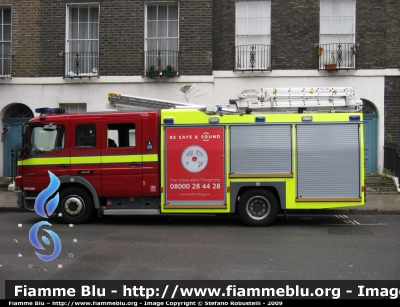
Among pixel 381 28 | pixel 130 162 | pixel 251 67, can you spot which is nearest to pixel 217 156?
pixel 130 162

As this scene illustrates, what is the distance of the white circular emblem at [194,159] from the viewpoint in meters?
11.1

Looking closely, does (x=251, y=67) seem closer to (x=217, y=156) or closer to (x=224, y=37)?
(x=224, y=37)

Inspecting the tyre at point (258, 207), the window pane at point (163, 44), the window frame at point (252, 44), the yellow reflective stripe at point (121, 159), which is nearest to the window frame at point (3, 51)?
the window pane at point (163, 44)

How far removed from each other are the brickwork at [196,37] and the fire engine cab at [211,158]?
6137 mm

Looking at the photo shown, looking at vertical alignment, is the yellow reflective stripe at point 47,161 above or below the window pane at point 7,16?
below

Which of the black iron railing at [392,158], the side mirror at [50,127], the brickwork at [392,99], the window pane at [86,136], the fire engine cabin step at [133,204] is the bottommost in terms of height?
the fire engine cabin step at [133,204]

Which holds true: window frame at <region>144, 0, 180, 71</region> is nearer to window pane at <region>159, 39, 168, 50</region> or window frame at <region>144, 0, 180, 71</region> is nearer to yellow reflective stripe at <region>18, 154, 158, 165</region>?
window pane at <region>159, 39, 168, 50</region>

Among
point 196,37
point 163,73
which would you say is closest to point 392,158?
point 196,37

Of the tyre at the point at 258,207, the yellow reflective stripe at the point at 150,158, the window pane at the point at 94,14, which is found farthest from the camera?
the window pane at the point at 94,14

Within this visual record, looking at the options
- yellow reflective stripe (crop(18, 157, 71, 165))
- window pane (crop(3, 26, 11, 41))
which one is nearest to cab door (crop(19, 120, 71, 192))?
yellow reflective stripe (crop(18, 157, 71, 165))

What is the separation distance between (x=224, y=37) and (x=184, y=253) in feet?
35.8

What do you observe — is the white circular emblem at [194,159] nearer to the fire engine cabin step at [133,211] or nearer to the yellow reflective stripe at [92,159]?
the yellow reflective stripe at [92,159]

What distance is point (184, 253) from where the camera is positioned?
27.5ft

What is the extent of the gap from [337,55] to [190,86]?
506 cm
